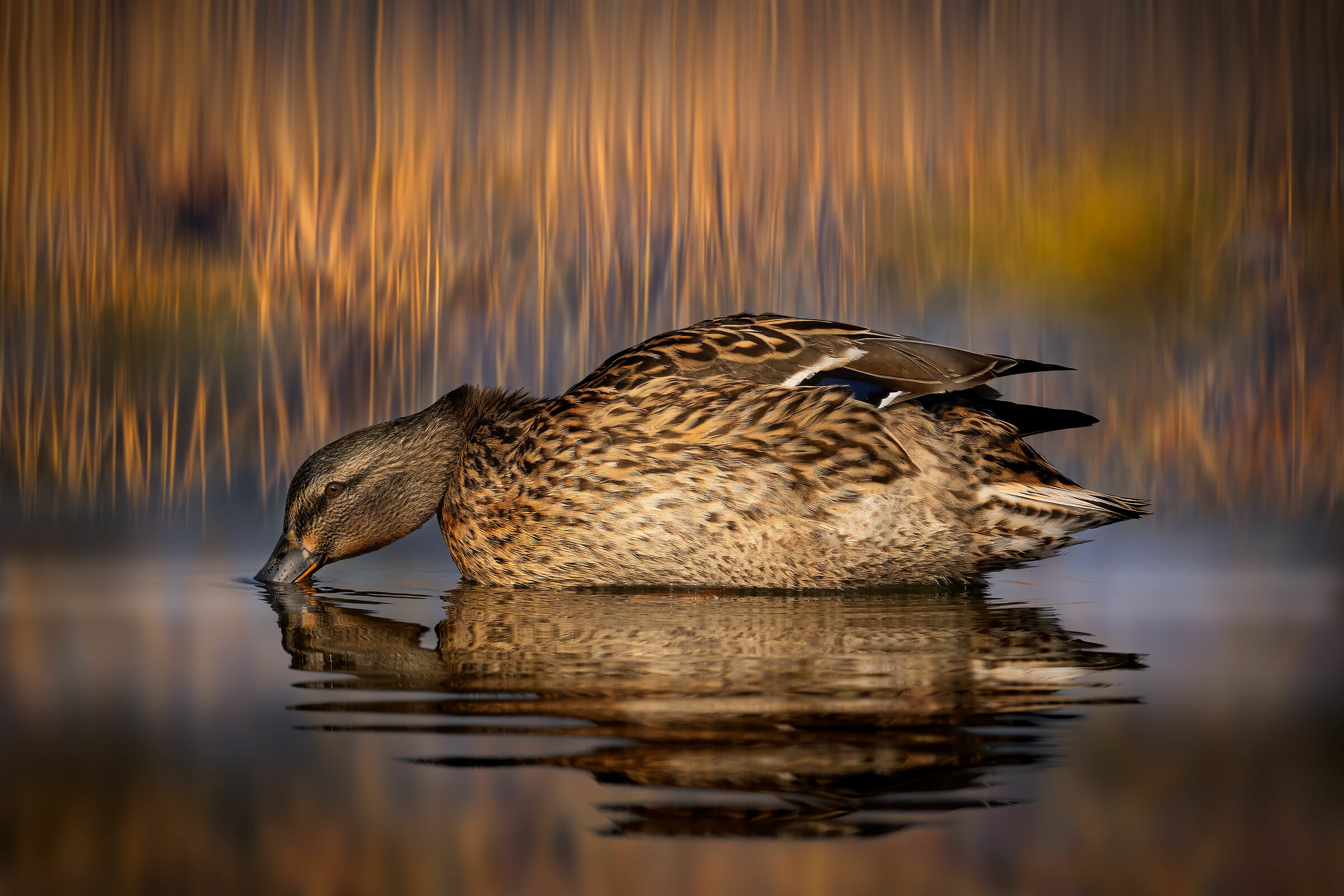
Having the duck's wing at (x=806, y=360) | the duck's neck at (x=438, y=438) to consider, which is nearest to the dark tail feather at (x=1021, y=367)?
the duck's wing at (x=806, y=360)

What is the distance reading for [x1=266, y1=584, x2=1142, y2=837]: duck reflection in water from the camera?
84.0 inches

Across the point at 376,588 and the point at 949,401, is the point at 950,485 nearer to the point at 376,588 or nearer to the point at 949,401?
the point at 949,401

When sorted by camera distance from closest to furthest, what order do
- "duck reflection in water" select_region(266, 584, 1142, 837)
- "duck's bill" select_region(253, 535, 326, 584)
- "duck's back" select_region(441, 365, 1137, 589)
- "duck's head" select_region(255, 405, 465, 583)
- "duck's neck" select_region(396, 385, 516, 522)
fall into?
1. "duck reflection in water" select_region(266, 584, 1142, 837)
2. "duck's back" select_region(441, 365, 1137, 589)
3. "duck's bill" select_region(253, 535, 326, 584)
4. "duck's head" select_region(255, 405, 465, 583)
5. "duck's neck" select_region(396, 385, 516, 522)

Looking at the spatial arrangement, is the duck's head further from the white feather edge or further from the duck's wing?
the white feather edge

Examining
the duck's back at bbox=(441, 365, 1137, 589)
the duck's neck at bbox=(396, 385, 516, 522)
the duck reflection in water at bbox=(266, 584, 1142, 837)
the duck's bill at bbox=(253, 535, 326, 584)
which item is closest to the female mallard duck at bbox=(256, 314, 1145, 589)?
the duck's back at bbox=(441, 365, 1137, 589)

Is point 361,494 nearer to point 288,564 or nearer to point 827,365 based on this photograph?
point 288,564

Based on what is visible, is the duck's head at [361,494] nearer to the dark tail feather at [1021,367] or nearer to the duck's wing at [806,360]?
the duck's wing at [806,360]

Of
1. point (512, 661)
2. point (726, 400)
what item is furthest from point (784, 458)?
point (512, 661)

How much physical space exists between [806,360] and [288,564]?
91.9 inches

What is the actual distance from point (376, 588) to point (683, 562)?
1293mm

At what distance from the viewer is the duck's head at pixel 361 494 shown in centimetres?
542

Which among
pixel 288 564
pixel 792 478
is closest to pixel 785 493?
pixel 792 478

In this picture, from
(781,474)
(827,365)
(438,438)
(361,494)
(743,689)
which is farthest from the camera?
(438,438)

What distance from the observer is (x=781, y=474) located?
4.67 m
